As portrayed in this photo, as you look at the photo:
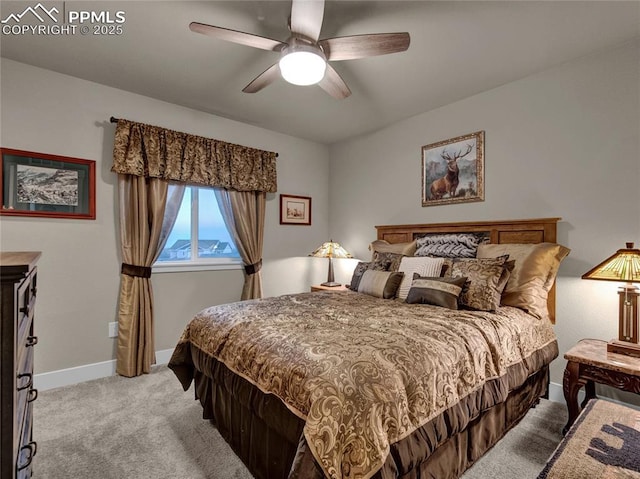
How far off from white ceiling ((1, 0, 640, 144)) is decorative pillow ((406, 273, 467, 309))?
174 cm

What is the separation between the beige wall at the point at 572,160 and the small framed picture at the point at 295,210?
1812 millimetres

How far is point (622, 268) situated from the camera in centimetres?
191

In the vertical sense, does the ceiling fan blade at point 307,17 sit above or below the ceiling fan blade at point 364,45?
above

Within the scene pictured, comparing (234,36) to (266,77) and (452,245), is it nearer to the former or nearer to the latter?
(266,77)

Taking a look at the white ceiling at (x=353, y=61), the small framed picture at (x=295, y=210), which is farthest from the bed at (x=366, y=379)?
the small framed picture at (x=295, y=210)

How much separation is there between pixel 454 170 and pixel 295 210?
2112 mm

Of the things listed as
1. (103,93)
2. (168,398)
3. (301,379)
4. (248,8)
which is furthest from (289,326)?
(103,93)

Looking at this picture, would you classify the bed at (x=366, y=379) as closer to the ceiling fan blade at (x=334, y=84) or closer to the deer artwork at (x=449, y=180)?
the deer artwork at (x=449, y=180)

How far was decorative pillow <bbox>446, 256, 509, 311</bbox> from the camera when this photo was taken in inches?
85.0

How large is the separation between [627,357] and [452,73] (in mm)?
2388

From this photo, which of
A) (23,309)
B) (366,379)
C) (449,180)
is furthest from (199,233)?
(366,379)

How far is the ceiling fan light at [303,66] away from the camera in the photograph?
6.05 ft

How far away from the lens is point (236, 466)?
173 centimetres

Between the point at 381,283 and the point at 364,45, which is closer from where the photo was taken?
the point at 364,45
